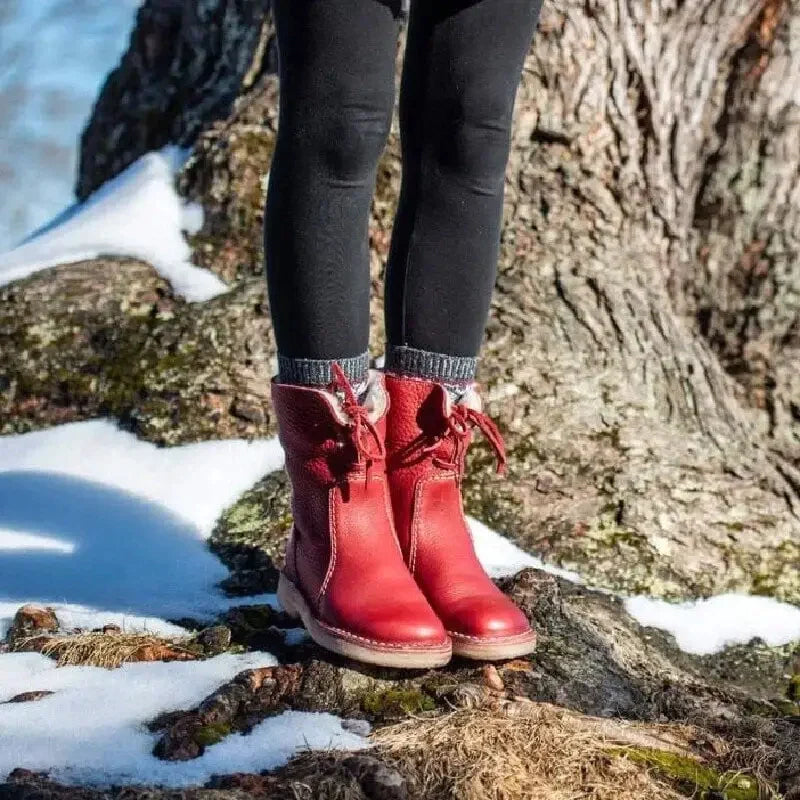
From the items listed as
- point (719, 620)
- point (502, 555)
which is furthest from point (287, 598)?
point (719, 620)

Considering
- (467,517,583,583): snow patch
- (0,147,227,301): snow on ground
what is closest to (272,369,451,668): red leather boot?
(467,517,583,583): snow patch

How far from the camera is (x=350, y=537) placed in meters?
1.70

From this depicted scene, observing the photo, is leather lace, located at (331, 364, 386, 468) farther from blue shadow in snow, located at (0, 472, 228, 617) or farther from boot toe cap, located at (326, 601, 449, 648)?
blue shadow in snow, located at (0, 472, 228, 617)

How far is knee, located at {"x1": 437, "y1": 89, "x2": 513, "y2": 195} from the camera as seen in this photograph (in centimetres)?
171

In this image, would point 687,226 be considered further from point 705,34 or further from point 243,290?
point 243,290

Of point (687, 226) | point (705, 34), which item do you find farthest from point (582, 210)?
point (705, 34)

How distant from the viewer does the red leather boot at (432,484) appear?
1760 millimetres

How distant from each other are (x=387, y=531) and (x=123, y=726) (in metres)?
0.52

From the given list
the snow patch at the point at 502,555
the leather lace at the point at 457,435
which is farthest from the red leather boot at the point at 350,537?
the snow patch at the point at 502,555

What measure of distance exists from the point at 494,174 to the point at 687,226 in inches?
58.3

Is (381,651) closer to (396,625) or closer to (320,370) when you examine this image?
(396,625)

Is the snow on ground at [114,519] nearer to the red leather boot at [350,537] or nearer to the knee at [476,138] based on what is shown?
the red leather boot at [350,537]

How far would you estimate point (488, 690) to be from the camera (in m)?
1.63

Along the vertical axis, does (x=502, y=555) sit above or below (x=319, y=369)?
below
